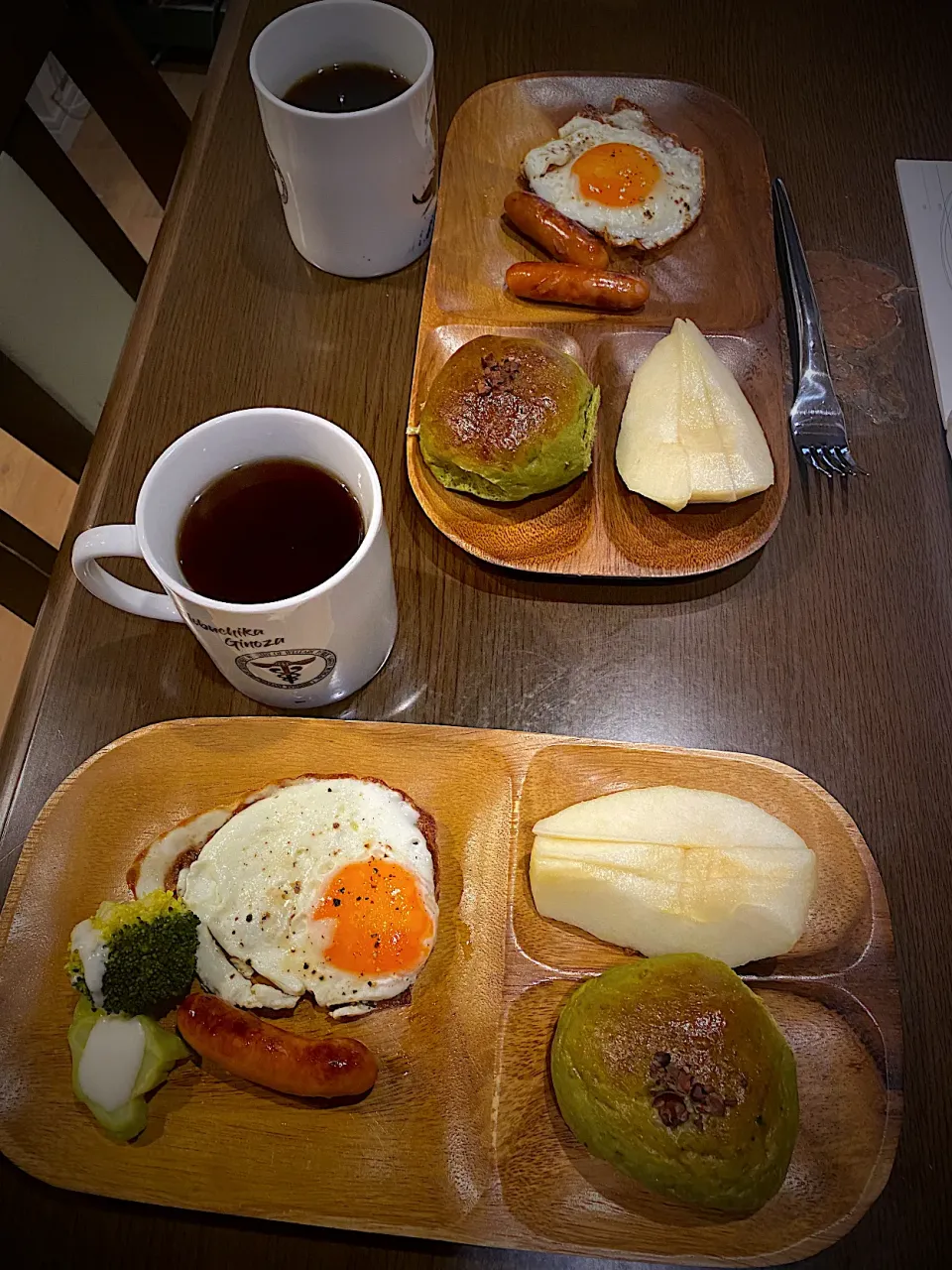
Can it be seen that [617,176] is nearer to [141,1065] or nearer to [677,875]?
[677,875]

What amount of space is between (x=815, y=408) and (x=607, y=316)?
410 mm

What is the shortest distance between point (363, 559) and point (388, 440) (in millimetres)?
587

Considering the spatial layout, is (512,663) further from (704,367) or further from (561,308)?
(561,308)

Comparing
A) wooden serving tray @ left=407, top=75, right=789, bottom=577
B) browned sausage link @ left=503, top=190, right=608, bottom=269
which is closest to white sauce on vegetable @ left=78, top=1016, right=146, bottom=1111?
wooden serving tray @ left=407, top=75, right=789, bottom=577

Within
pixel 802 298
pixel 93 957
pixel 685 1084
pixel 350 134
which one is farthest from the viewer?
pixel 802 298

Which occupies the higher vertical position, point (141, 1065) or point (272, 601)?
point (272, 601)

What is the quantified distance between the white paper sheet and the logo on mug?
118 cm

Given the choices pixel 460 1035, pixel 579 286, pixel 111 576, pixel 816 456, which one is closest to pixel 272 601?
pixel 111 576

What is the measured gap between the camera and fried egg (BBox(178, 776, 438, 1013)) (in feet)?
3.75

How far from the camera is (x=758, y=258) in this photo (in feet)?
5.56

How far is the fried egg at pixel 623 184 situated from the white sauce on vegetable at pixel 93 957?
4.81 feet

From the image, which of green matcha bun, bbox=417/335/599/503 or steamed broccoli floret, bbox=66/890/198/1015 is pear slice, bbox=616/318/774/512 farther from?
steamed broccoli floret, bbox=66/890/198/1015

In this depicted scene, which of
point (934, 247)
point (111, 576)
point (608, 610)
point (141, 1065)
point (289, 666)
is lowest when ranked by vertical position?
point (934, 247)

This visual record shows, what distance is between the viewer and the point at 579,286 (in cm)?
161
